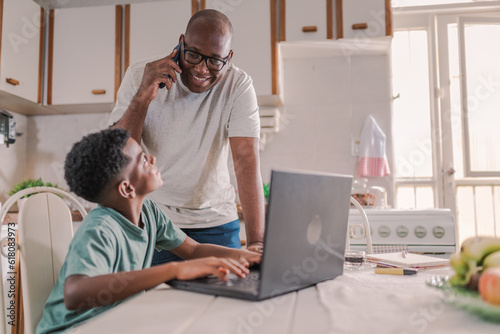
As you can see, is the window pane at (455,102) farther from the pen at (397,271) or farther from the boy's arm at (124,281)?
the boy's arm at (124,281)

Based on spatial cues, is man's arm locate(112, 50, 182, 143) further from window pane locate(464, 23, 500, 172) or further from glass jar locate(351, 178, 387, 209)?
window pane locate(464, 23, 500, 172)

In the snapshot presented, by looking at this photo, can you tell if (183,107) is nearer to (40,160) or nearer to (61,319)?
(61,319)

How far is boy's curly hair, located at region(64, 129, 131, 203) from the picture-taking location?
3.18 ft

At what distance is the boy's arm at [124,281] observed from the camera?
2.40 feet

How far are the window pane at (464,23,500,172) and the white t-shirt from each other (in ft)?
6.76

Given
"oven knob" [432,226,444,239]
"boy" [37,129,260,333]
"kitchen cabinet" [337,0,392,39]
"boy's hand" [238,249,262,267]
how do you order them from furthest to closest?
1. "kitchen cabinet" [337,0,392,39]
2. "oven knob" [432,226,444,239]
3. "boy's hand" [238,249,262,267]
4. "boy" [37,129,260,333]

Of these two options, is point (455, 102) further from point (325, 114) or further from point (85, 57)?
point (85, 57)

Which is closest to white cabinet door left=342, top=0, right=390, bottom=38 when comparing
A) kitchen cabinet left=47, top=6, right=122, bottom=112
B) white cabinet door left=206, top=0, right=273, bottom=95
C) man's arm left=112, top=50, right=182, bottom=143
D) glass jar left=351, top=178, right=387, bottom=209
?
white cabinet door left=206, top=0, right=273, bottom=95

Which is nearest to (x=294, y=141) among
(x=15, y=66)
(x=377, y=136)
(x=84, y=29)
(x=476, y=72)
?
(x=377, y=136)

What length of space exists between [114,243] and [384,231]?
167 centimetres

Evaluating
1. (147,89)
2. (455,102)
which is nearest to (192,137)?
(147,89)

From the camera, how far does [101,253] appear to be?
2.70ft

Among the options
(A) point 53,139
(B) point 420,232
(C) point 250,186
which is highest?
(A) point 53,139

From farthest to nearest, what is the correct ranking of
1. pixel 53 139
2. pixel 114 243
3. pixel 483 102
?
pixel 53 139 → pixel 483 102 → pixel 114 243
